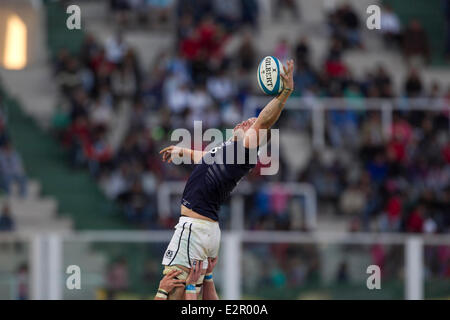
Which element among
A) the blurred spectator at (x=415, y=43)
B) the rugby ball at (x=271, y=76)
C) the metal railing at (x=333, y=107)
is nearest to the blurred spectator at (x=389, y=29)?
the blurred spectator at (x=415, y=43)

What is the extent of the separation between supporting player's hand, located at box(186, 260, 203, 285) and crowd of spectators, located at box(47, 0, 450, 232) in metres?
10.3

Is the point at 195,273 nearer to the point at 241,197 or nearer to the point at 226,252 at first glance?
the point at 226,252

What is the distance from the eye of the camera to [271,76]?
10562 mm

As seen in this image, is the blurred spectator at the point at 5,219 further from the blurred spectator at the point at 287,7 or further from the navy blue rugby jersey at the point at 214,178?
the navy blue rugby jersey at the point at 214,178

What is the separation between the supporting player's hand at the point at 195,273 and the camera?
1115 centimetres

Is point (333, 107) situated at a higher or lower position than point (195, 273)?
higher

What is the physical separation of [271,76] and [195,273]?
234 centimetres

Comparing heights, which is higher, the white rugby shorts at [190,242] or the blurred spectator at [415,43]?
the blurred spectator at [415,43]

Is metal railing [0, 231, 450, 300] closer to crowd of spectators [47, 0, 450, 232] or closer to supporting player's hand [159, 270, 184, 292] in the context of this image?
crowd of spectators [47, 0, 450, 232]

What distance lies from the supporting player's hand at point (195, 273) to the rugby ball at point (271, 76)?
208cm

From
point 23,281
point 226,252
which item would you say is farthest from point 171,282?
point 23,281

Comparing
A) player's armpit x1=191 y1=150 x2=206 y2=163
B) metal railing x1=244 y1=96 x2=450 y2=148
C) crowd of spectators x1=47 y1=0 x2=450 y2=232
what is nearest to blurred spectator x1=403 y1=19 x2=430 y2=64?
crowd of spectators x1=47 y1=0 x2=450 y2=232
